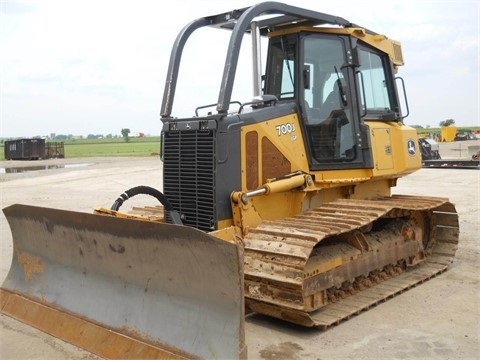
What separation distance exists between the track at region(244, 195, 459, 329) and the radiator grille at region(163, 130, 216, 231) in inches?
22.4

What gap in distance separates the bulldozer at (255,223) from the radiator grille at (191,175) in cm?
2

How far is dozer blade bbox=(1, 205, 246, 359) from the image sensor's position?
3979 millimetres

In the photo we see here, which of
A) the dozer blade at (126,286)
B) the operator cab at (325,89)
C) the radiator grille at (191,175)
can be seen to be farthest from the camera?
the operator cab at (325,89)

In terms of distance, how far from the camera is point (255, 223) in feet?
17.9

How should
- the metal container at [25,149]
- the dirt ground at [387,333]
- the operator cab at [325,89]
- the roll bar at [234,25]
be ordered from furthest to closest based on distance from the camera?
1. the metal container at [25,149]
2. the operator cab at [325,89]
3. the roll bar at [234,25]
4. the dirt ground at [387,333]

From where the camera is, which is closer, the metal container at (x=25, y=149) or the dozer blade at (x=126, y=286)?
the dozer blade at (x=126, y=286)

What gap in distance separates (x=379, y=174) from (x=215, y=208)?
2378 millimetres

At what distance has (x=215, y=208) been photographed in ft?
17.1

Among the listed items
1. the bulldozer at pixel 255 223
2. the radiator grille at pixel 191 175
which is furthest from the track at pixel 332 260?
the radiator grille at pixel 191 175

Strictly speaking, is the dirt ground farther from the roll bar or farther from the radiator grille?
the roll bar

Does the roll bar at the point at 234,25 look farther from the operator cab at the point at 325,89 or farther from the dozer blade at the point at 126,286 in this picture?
the dozer blade at the point at 126,286

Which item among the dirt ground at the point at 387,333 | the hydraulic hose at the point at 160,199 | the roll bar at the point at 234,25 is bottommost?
the dirt ground at the point at 387,333

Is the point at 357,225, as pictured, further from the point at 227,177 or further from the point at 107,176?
the point at 107,176

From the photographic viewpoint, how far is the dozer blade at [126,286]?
398cm
